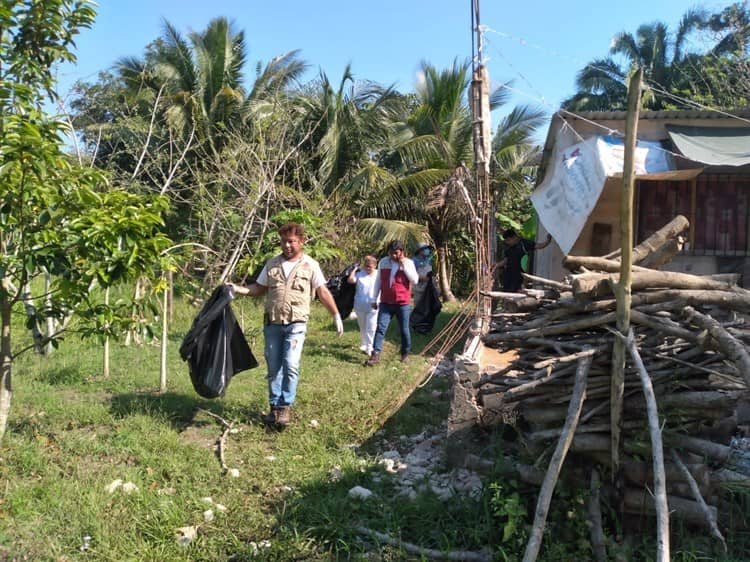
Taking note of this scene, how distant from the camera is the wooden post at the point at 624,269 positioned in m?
2.71

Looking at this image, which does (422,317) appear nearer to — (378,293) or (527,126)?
(378,293)

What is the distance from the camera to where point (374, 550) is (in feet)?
11.5

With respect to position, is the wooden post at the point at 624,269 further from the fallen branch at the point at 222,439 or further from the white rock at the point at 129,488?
the white rock at the point at 129,488

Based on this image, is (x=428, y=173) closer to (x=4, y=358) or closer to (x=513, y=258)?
(x=513, y=258)

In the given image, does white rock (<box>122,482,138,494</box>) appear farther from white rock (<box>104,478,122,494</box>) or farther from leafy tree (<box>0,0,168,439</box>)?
leafy tree (<box>0,0,168,439</box>)

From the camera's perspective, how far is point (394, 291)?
8148 mm

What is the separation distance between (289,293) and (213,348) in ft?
2.55

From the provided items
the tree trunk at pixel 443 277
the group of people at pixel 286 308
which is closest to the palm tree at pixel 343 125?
the tree trunk at pixel 443 277

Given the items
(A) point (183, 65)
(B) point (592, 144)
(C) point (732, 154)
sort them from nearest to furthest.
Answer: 1. (C) point (732, 154)
2. (B) point (592, 144)
3. (A) point (183, 65)

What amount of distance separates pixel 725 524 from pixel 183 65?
16.0 m

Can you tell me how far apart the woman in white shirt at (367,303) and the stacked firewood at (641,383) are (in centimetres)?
501

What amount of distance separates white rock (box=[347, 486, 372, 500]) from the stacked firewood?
3.60ft

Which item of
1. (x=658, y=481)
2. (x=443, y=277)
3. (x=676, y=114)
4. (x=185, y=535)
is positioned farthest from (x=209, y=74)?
(x=658, y=481)

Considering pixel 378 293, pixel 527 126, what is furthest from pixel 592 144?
pixel 527 126
